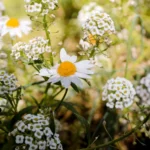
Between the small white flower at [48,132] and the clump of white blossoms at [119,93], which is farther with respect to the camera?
the clump of white blossoms at [119,93]

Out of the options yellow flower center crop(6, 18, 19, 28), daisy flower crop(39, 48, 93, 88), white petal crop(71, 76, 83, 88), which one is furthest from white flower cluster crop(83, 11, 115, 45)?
yellow flower center crop(6, 18, 19, 28)

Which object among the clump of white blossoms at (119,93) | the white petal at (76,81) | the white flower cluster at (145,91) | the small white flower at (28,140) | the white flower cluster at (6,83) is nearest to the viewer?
the small white flower at (28,140)

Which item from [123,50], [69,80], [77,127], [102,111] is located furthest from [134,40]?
[69,80]

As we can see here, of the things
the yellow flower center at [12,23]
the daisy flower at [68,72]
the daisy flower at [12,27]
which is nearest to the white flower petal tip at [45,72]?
the daisy flower at [68,72]

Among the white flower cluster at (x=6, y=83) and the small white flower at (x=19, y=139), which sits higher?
the white flower cluster at (x=6, y=83)

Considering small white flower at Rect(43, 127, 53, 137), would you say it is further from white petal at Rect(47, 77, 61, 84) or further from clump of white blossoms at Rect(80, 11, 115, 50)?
clump of white blossoms at Rect(80, 11, 115, 50)

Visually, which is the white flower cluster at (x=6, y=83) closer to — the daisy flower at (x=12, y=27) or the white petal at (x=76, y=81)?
the white petal at (x=76, y=81)

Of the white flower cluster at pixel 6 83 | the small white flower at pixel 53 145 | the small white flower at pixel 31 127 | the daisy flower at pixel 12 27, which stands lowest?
the small white flower at pixel 53 145

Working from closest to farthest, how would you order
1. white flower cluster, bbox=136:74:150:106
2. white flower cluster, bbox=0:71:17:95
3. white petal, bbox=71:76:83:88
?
white petal, bbox=71:76:83:88 < white flower cluster, bbox=0:71:17:95 < white flower cluster, bbox=136:74:150:106
